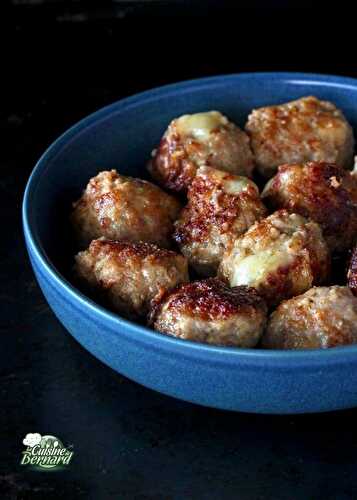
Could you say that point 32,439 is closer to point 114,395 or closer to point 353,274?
point 114,395

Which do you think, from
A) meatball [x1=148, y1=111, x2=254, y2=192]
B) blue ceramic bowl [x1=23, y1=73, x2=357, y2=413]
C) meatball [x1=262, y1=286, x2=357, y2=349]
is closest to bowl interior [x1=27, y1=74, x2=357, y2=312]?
blue ceramic bowl [x1=23, y1=73, x2=357, y2=413]

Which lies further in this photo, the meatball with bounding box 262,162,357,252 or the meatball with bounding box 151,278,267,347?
the meatball with bounding box 262,162,357,252

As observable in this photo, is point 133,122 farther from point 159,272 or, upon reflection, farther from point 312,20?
point 312,20

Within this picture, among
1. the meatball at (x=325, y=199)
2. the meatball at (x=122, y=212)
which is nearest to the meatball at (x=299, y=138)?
the meatball at (x=325, y=199)

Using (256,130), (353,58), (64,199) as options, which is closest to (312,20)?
(353,58)

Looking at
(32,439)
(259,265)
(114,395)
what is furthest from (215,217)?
(32,439)

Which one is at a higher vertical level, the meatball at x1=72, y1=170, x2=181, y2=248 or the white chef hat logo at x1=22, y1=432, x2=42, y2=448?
the meatball at x1=72, y1=170, x2=181, y2=248

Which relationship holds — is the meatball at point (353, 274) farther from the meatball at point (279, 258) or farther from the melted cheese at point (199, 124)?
the melted cheese at point (199, 124)

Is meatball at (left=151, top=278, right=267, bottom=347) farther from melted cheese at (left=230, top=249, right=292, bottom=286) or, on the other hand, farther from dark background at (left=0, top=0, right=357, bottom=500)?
A: dark background at (left=0, top=0, right=357, bottom=500)
